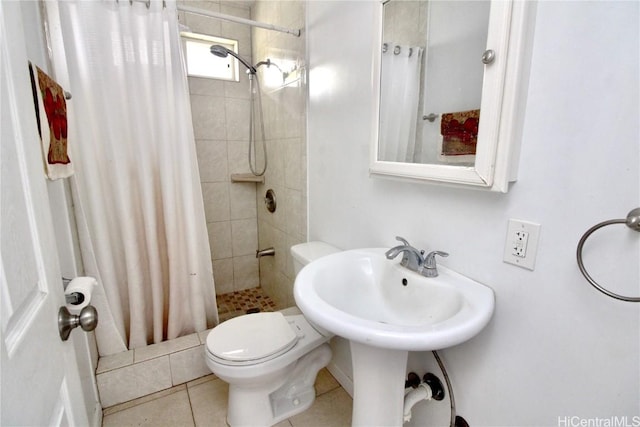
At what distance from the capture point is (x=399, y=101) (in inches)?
42.4

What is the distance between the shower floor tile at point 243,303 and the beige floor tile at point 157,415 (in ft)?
2.67

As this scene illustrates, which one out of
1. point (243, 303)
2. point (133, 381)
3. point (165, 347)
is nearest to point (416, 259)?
point (165, 347)

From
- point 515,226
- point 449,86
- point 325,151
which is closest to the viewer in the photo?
point 515,226

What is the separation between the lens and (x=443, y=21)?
94 cm

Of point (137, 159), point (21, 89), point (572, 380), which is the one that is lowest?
point (572, 380)

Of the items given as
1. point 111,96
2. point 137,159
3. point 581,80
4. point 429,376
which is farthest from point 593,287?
point 111,96

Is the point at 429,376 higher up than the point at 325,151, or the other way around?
the point at 325,151

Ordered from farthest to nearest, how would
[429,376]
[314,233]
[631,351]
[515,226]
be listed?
[314,233]
[429,376]
[515,226]
[631,351]

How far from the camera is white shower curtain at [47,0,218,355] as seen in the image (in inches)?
50.5

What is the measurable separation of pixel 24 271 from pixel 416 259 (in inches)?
36.6

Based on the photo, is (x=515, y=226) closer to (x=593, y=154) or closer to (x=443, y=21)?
(x=593, y=154)

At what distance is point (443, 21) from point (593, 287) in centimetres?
86

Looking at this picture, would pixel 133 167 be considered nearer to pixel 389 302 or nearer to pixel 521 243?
pixel 389 302

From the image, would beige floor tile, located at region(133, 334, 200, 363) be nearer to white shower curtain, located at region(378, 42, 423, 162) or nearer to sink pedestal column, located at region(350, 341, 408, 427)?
sink pedestal column, located at region(350, 341, 408, 427)
